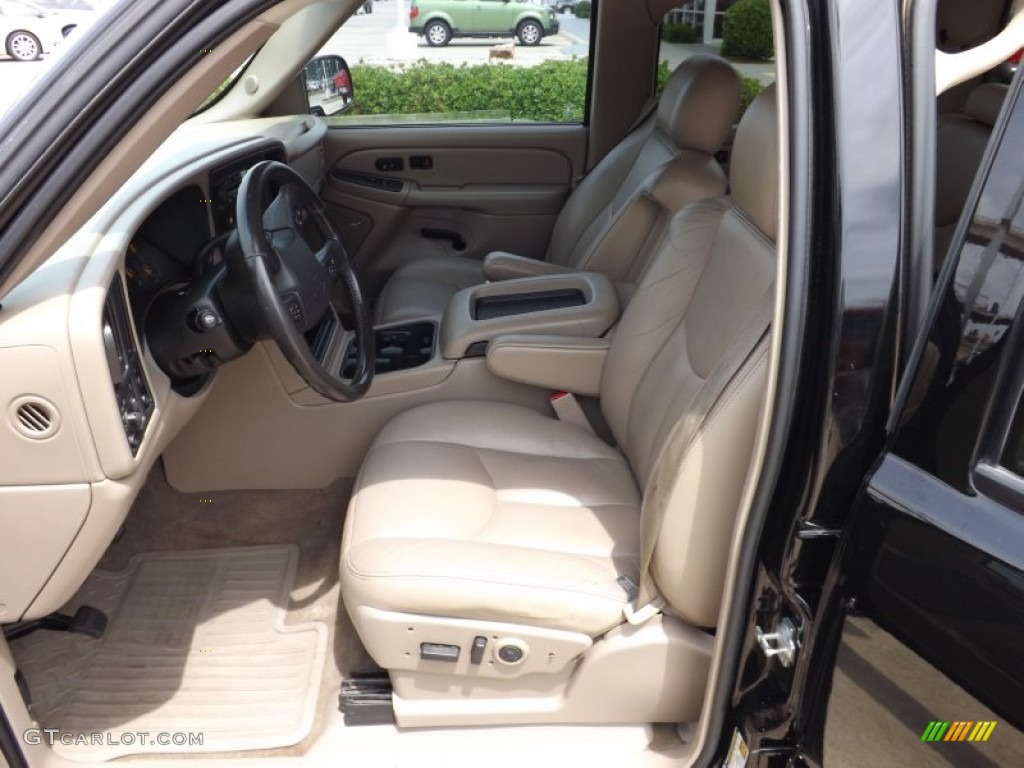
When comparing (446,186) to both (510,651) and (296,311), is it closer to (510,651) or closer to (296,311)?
(296,311)

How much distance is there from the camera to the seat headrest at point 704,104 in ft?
7.48

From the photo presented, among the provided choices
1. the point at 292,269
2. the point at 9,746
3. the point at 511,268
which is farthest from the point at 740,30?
the point at 9,746

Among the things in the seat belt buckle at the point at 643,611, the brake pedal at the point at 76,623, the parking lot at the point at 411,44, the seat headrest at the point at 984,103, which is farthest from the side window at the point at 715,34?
the brake pedal at the point at 76,623

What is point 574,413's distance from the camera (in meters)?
2.15

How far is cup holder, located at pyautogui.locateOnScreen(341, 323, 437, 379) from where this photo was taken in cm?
222

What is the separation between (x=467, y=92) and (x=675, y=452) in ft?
8.40

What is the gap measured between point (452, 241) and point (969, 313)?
268cm

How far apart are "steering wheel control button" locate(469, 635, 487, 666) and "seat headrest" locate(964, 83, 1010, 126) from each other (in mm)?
1276

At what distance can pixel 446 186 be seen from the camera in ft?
11.0

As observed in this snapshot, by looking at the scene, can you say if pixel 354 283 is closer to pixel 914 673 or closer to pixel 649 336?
pixel 649 336

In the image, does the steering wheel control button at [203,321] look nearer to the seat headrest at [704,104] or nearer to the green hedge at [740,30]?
the seat headrest at [704,104]

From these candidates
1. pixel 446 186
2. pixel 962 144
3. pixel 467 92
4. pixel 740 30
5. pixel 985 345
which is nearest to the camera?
pixel 985 345

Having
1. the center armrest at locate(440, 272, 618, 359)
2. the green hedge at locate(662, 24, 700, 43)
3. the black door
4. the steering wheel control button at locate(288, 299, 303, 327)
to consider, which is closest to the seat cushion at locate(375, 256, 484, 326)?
the center armrest at locate(440, 272, 618, 359)

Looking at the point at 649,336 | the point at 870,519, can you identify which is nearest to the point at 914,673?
the point at 870,519
